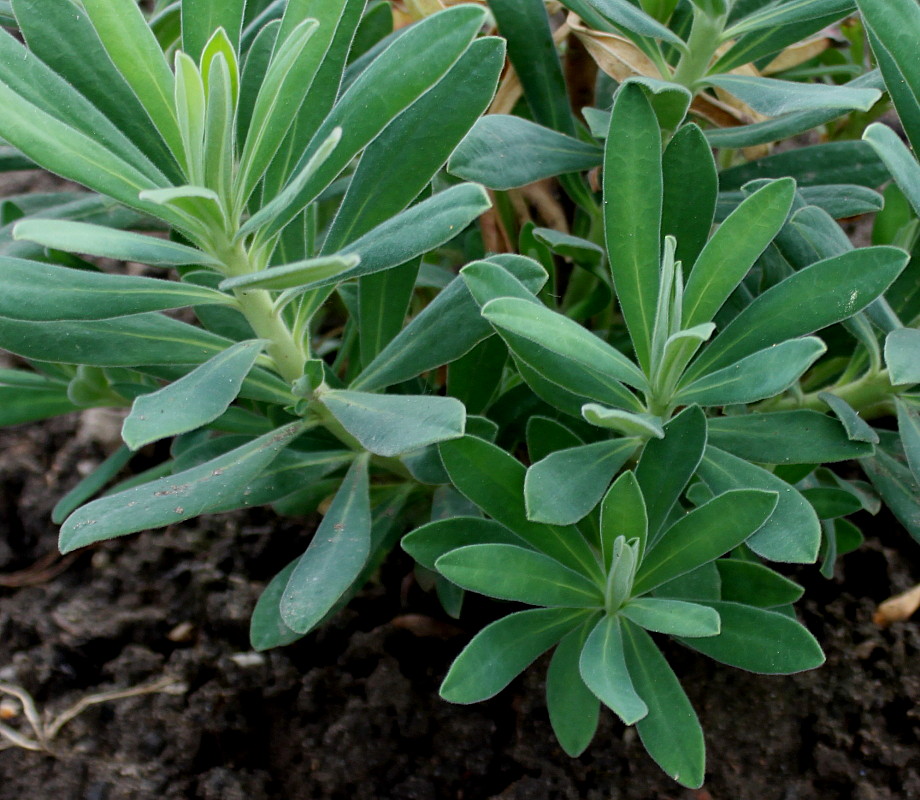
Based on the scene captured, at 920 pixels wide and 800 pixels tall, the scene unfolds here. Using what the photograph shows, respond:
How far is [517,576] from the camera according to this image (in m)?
1.17

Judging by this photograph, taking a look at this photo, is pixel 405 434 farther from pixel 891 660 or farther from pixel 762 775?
pixel 891 660

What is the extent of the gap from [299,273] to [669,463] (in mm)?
553

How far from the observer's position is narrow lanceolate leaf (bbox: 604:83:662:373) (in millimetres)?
1167

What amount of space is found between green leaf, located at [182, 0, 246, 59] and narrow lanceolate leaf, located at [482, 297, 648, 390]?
553 mm

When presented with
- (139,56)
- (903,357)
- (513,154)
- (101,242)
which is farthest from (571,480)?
(139,56)

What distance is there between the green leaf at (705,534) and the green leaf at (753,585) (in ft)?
0.43

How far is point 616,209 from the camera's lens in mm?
1195

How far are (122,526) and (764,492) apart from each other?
774mm

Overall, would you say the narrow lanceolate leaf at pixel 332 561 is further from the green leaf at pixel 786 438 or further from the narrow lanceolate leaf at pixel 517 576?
the green leaf at pixel 786 438

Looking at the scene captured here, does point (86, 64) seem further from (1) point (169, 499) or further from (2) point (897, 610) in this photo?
(2) point (897, 610)

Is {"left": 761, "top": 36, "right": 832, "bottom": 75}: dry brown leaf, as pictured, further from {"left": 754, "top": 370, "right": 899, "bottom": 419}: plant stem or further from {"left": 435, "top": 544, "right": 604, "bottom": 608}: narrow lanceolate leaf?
{"left": 435, "top": 544, "right": 604, "bottom": 608}: narrow lanceolate leaf

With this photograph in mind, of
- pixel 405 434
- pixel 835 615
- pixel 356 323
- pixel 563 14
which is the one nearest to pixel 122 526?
pixel 405 434

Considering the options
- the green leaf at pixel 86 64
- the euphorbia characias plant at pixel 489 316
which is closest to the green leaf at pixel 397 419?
the euphorbia characias plant at pixel 489 316

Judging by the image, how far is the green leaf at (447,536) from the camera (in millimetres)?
1235
